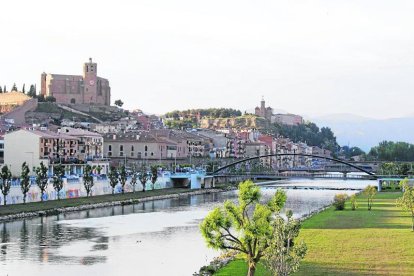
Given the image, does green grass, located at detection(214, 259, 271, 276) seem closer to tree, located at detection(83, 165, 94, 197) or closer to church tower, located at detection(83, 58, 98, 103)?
tree, located at detection(83, 165, 94, 197)

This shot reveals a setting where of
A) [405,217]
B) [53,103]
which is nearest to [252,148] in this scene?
[53,103]

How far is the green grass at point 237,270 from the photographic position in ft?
71.9

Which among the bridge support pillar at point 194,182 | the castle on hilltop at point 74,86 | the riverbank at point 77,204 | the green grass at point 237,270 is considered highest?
the castle on hilltop at point 74,86

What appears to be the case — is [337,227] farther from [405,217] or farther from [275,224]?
[275,224]

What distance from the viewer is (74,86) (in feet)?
371

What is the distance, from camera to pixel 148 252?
29000mm

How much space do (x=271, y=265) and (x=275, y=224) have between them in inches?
40.7

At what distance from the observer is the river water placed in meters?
25.4

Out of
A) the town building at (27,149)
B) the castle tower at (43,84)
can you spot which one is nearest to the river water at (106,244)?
the town building at (27,149)

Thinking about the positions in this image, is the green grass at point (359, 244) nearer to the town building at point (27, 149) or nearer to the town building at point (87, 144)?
the town building at point (27, 149)

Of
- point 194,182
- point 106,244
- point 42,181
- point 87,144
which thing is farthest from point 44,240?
point 87,144

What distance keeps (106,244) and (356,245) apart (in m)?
9.83

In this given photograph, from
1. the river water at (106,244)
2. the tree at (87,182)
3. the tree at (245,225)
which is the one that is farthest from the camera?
the tree at (87,182)

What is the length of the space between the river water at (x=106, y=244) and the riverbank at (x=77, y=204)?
854 mm
